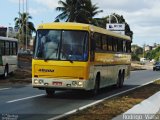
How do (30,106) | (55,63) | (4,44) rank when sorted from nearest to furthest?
1. (30,106)
2. (55,63)
3. (4,44)

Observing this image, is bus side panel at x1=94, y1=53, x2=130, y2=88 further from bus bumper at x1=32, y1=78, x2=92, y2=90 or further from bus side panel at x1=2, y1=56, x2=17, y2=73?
bus side panel at x1=2, y1=56, x2=17, y2=73

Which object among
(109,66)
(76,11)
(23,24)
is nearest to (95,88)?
(109,66)

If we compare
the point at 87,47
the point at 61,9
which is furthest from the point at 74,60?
the point at 61,9

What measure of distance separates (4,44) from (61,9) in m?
43.0

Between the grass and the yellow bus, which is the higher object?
the yellow bus

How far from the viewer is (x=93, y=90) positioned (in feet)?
70.6

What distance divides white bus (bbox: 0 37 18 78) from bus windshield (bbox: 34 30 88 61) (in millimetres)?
12828

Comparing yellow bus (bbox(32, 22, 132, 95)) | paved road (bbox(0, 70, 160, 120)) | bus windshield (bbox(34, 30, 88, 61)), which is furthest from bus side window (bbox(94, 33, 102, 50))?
paved road (bbox(0, 70, 160, 120))

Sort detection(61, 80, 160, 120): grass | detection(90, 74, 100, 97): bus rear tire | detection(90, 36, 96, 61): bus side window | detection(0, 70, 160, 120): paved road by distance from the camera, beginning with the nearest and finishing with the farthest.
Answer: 1. detection(61, 80, 160, 120): grass
2. detection(0, 70, 160, 120): paved road
3. detection(90, 36, 96, 61): bus side window
4. detection(90, 74, 100, 97): bus rear tire

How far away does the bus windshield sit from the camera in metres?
19.7

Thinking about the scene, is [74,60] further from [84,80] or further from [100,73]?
[100,73]

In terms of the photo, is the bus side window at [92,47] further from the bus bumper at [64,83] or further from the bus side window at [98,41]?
the bus bumper at [64,83]

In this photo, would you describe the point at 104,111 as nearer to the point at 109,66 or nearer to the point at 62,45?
the point at 62,45

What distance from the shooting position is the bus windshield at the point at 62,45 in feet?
64.6
